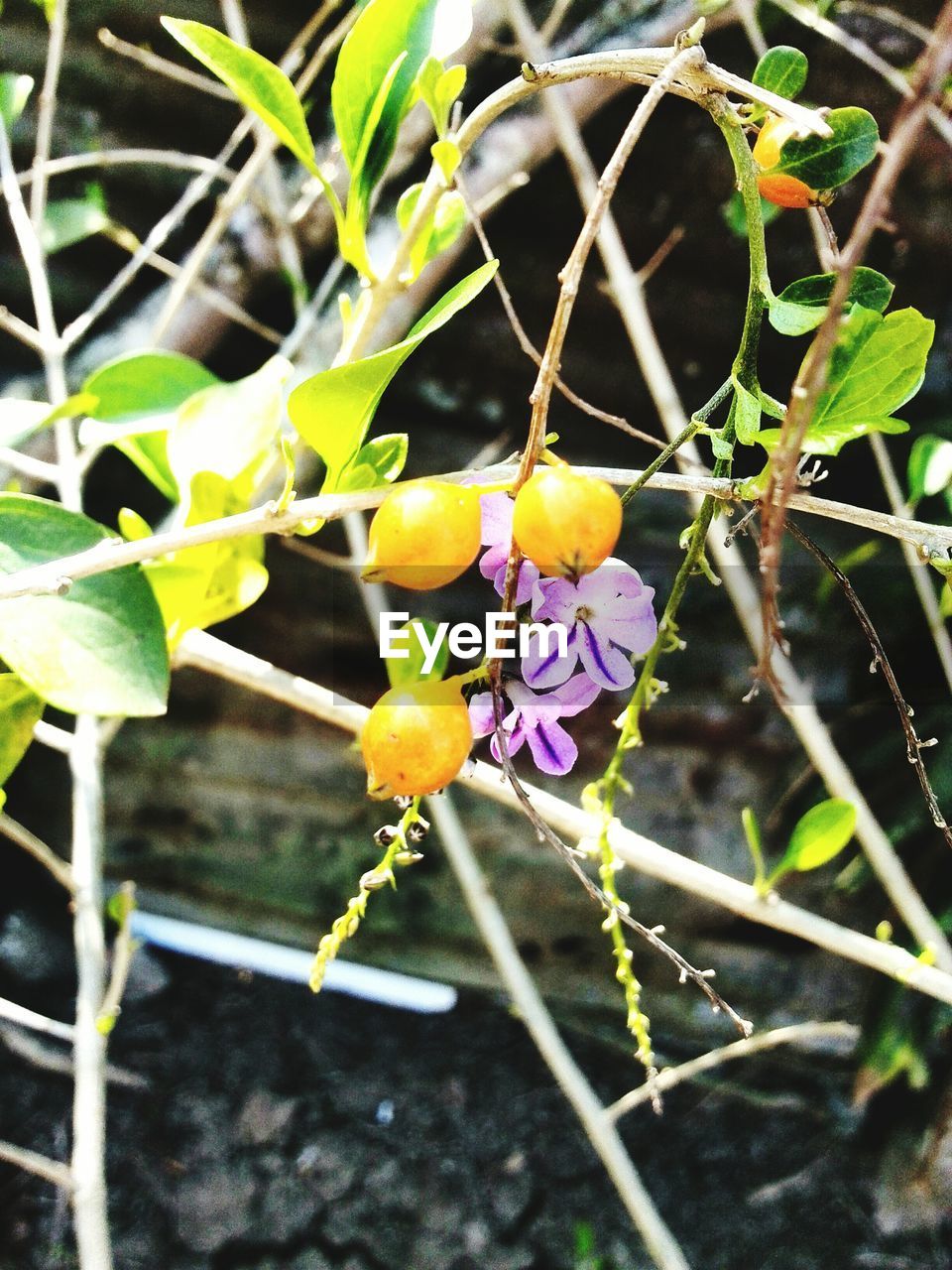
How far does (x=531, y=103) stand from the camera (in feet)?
3.15

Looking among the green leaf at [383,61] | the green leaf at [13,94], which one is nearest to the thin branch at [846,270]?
the green leaf at [383,61]

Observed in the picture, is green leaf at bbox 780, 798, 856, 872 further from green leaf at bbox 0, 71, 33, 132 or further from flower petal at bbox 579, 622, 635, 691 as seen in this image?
green leaf at bbox 0, 71, 33, 132

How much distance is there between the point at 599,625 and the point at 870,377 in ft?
0.45

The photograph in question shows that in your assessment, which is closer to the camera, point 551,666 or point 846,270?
point 846,270

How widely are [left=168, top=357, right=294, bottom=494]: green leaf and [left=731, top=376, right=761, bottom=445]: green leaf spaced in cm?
30

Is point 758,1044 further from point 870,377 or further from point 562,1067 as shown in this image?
point 870,377

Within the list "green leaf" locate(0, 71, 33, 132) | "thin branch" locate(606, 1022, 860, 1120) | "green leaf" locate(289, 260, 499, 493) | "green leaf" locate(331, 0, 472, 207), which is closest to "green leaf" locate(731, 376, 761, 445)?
"green leaf" locate(289, 260, 499, 493)

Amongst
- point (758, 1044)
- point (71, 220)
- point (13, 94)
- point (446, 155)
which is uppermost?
point (71, 220)

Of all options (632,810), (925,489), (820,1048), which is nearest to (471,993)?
(632,810)

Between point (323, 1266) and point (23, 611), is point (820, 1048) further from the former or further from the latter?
point (23, 611)

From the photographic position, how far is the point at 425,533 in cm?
31

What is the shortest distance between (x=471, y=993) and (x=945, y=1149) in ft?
1.92

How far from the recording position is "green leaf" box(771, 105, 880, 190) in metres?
0.31

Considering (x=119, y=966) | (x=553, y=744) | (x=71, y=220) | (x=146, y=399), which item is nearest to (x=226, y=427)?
(x=146, y=399)
